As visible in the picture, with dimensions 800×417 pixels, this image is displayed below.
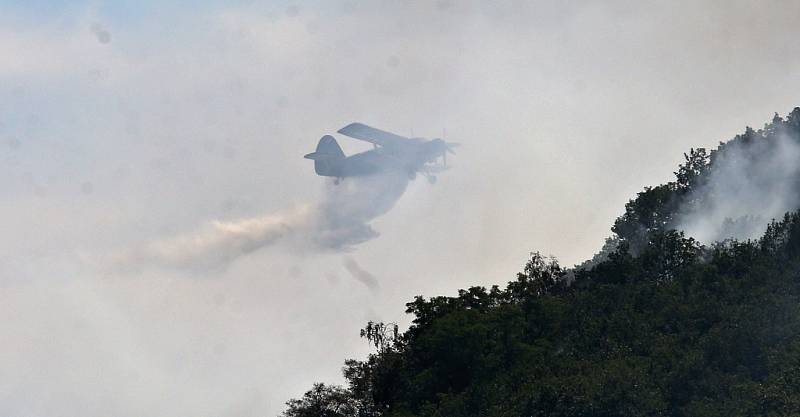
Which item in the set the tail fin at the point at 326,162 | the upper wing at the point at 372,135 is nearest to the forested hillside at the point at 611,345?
the upper wing at the point at 372,135

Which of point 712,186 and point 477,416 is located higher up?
point 712,186

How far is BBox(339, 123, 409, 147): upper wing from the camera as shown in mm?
146375

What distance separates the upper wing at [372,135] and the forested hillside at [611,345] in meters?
20.8

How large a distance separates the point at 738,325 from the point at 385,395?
94.1ft

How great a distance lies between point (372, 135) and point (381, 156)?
6.11 meters

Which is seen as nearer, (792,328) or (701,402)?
(701,402)

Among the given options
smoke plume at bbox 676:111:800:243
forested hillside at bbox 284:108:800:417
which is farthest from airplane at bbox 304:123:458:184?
smoke plume at bbox 676:111:800:243

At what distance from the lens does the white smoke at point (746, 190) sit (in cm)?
15825

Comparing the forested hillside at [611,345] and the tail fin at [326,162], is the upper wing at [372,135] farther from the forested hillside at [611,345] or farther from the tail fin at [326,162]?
the forested hillside at [611,345]

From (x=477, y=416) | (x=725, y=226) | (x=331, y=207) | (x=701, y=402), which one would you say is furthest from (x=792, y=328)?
(x=331, y=207)

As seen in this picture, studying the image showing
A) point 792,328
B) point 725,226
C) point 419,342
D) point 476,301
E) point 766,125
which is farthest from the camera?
point 766,125

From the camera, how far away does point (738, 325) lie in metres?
108

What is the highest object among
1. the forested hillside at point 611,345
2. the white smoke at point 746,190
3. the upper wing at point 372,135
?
the upper wing at point 372,135

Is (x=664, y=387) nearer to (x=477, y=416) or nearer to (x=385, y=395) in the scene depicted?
(x=477, y=416)
